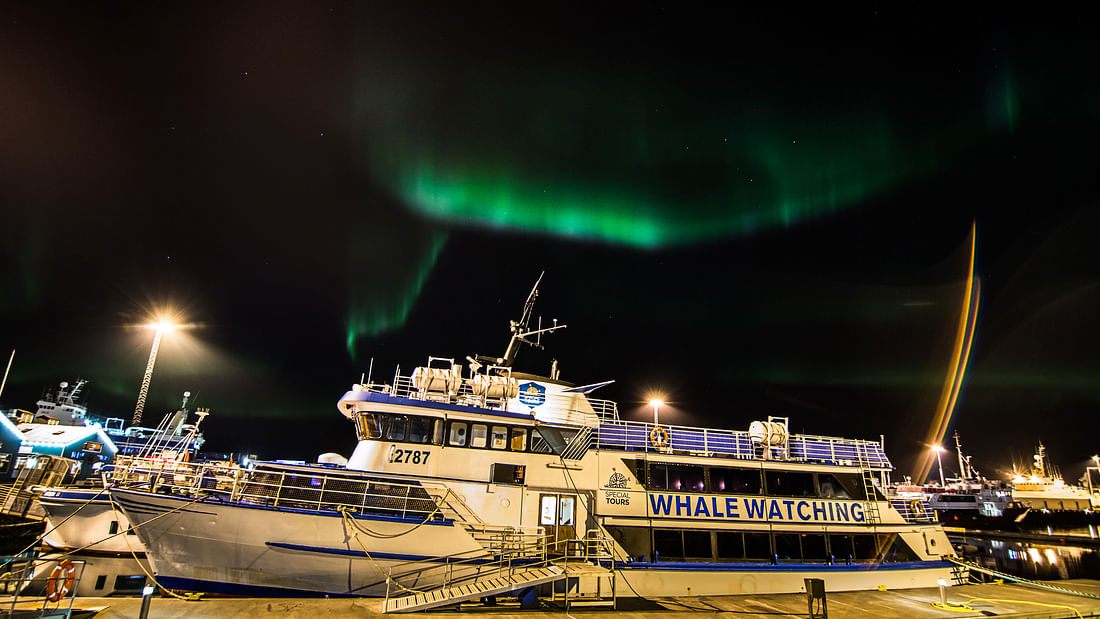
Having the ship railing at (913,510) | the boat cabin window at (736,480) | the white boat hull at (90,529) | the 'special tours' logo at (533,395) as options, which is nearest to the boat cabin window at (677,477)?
the boat cabin window at (736,480)

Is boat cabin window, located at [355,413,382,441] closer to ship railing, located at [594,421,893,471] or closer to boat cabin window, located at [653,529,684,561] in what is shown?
ship railing, located at [594,421,893,471]

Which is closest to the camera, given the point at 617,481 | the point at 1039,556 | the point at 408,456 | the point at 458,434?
the point at 408,456

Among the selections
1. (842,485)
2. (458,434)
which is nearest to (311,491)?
(458,434)

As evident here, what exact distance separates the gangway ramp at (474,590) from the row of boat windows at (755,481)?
17.4 feet

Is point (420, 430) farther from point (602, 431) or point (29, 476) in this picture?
point (29, 476)

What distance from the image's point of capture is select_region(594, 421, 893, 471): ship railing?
51.0 ft

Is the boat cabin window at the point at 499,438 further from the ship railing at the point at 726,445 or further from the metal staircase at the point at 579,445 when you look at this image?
the ship railing at the point at 726,445

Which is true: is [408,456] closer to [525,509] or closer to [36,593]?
[525,509]

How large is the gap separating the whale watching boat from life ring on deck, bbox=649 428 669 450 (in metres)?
0.06

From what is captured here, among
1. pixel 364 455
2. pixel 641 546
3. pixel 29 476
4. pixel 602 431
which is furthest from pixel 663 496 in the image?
pixel 29 476

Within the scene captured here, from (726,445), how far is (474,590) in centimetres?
946

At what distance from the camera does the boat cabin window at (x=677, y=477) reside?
15695mm

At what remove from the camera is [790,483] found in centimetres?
1680

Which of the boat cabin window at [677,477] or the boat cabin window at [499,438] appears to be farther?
the boat cabin window at [677,477]
